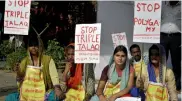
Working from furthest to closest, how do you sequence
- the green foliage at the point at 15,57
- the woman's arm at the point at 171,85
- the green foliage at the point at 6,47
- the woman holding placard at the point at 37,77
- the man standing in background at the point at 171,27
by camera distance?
the green foliage at the point at 6,47 < the green foliage at the point at 15,57 < the man standing in background at the point at 171,27 < the woman holding placard at the point at 37,77 < the woman's arm at the point at 171,85

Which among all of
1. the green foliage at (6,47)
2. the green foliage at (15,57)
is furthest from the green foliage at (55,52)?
the green foliage at (6,47)

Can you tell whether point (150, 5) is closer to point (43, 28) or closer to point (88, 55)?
point (88, 55)

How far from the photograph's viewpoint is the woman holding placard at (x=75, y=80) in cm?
539

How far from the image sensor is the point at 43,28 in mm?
13648

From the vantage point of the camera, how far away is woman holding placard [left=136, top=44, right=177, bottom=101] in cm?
496

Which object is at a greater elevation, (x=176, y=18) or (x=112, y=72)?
(x=176, y=18)

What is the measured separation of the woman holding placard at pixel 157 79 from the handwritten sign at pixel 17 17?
1.61m

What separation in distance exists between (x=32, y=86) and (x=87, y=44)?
0.87m

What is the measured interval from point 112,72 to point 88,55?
1.19 feet

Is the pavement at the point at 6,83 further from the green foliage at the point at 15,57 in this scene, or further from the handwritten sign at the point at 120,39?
the handwritten sign at the point at 120,39

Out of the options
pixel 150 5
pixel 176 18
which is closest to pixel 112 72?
pixel 150 5

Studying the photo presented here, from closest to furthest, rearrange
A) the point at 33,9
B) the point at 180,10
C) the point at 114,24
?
the point at 180,10 < the point at 114,24 < the point at 33,9

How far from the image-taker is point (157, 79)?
5020mm

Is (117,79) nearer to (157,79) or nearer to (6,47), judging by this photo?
(157,79)
